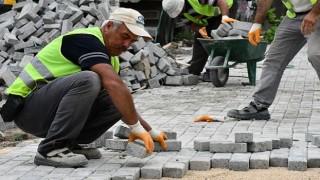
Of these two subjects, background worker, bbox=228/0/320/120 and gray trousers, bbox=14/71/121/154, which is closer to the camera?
gray trousers, bbox=14/71/121/154

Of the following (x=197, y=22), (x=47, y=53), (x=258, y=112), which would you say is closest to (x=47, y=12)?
(x=197, y=22)

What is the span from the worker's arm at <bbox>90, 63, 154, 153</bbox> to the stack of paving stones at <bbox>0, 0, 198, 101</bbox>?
5703mm

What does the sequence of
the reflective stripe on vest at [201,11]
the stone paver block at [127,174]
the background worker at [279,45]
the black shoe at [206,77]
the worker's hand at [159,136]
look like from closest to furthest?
1. the stone paver block at [127,174]
2. the worker's hand at [159,136]
3. the background worker at [279,45]
4. the reflective stripe on vest at [201,11]
5. the black shoe at [206,77]

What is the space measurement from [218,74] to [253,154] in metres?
5.63

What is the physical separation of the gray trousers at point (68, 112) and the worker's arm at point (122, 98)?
0.31ft

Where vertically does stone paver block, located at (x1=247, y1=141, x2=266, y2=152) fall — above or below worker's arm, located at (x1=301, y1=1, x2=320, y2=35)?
below

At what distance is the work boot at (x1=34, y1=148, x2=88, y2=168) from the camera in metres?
5.64

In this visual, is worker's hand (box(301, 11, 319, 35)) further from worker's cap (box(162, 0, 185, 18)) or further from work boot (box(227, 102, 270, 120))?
worker's cap (box(162, 0, 185, 18))

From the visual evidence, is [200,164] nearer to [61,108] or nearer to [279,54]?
[61,108]

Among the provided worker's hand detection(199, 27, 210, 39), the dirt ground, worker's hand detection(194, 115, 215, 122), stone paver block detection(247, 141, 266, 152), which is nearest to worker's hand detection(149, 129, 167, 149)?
the dirt ground

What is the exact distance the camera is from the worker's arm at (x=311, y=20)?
7.40 m

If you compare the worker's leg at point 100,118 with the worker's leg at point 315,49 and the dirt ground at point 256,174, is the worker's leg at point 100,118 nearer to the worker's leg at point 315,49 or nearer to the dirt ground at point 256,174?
the dirt ground at point 256,174

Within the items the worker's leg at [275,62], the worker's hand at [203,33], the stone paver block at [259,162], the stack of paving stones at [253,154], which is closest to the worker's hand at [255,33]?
the worker's leg at [275,62]

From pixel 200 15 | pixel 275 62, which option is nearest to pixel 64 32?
pixel 200 15
